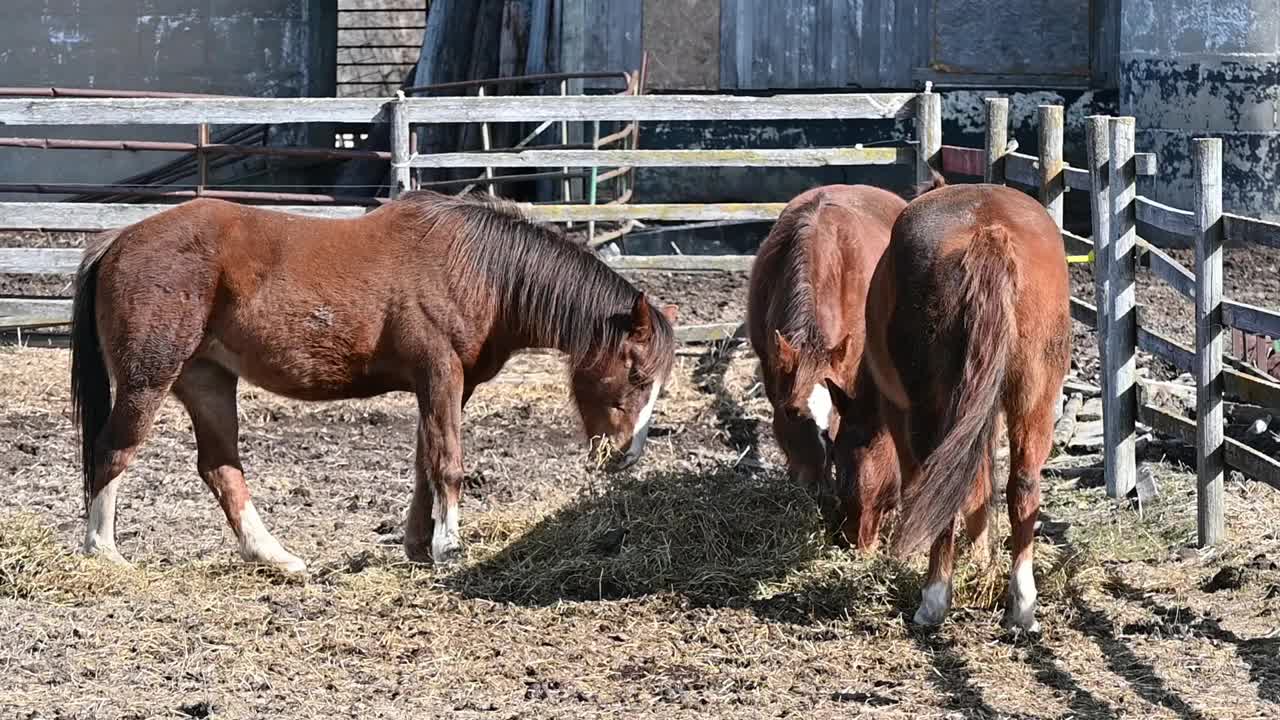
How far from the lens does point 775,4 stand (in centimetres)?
1394

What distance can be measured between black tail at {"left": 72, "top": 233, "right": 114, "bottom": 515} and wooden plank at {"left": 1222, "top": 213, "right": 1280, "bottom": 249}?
4317 mm

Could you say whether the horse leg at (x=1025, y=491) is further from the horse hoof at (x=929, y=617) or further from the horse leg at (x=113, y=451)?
the horse leg at (x=113, y=451)

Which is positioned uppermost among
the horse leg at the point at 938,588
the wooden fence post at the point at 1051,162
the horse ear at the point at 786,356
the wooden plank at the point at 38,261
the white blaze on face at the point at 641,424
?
the wooden fence post at the point at 1051,162

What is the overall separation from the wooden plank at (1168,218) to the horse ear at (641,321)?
84.3 inches

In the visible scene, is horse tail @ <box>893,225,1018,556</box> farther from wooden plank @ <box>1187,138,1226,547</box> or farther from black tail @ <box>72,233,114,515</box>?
black tail @ <box>72,233,114,515</box>

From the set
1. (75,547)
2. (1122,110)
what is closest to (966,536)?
(75,547)

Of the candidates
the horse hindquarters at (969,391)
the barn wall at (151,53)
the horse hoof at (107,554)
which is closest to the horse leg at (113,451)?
the horse hoof at (107,554)

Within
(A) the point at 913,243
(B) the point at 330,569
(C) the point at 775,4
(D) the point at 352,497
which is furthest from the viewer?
(C) the point at 775,4

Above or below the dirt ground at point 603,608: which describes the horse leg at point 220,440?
above

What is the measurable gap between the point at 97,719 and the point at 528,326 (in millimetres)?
2484

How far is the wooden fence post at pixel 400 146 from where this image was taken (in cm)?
1006

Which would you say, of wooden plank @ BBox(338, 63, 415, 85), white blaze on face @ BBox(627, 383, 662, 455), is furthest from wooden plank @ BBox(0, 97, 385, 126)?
wooden plank @ BBox(338, 63, 415, 85)

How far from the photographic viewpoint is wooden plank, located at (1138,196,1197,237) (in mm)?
6246

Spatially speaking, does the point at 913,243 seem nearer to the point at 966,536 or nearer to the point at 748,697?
the point at 966,536
